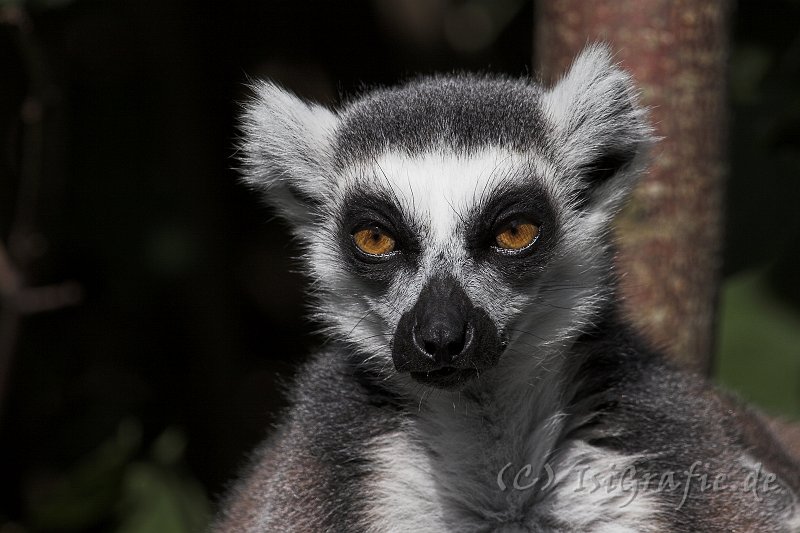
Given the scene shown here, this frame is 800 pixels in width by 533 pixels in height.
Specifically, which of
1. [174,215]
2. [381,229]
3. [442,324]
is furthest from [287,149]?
[174,215]

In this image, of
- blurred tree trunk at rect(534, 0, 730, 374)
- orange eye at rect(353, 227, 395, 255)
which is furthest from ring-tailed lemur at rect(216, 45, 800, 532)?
blurred tree trunk at rect(534, 0, 730, 374)

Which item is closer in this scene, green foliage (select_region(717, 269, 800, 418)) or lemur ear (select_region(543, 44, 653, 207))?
lemur ear (select_region(543, 44, 653, 207))

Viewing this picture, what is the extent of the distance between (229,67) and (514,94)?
389cm

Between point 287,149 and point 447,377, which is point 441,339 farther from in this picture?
point 287,149

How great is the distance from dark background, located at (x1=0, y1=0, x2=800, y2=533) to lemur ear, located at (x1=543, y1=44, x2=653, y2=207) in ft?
4.70

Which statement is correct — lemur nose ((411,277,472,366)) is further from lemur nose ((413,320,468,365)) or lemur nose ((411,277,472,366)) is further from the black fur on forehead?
the black fur on forehead

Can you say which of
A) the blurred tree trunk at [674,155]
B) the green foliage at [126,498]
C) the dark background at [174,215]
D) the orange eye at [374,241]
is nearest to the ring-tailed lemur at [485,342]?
the orange eye at [374,241]

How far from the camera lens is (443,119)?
10.1ft

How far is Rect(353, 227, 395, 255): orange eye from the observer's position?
3.02 metres

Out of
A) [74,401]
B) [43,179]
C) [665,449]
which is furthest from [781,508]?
[74,401]

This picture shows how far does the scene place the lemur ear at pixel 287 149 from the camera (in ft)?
10.9

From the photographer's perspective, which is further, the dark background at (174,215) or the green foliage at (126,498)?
the dark background at (174,215)

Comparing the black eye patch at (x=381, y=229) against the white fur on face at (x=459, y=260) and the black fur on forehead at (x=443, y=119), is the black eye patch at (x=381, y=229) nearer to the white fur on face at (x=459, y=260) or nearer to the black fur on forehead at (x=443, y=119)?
the white fur on face at (x=459, y=260)

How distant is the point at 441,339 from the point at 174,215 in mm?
3396
